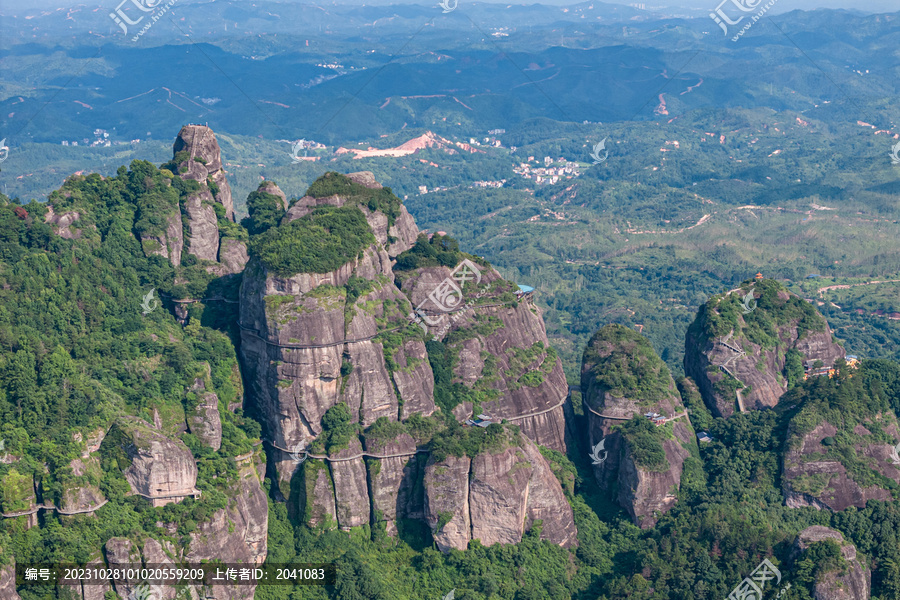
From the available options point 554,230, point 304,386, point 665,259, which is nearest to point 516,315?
point 304,386

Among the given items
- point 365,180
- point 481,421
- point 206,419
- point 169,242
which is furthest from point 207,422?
point 365,180

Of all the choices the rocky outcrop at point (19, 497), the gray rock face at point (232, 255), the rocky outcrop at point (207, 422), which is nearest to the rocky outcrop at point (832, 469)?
the rocky outcrop at point (207, 422)

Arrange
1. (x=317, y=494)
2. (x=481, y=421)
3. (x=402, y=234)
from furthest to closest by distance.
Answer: (x=402, y=234), (x=481, y=421), (x=317, y=494)

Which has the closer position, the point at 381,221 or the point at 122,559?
the point at 122,559

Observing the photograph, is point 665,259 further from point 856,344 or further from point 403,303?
point 403,303

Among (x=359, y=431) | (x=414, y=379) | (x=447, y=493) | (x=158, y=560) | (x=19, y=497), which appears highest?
(x=19, y=497)

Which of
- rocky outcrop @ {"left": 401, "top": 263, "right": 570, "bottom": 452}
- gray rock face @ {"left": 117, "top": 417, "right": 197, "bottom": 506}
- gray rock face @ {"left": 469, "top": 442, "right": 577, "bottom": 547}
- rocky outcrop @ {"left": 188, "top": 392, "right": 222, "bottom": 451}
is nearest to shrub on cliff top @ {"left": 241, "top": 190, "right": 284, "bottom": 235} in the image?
rocky outcrop @ {"left": 401, "top": 263, "right": 570, "bottom": 452}

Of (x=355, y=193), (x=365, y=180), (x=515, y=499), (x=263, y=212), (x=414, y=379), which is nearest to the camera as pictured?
(x=515, y=499)

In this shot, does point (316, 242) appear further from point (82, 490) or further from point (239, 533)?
point (82, 490)
